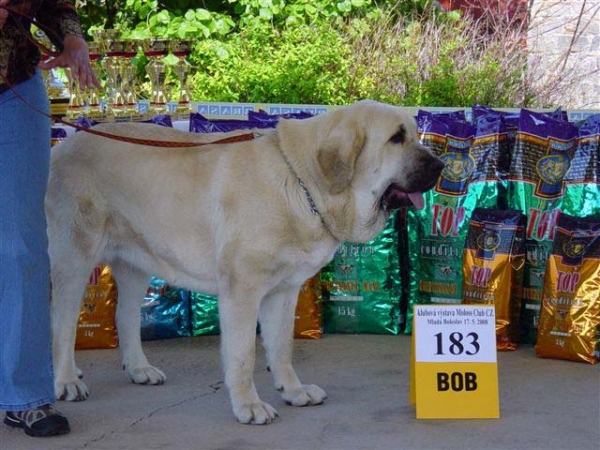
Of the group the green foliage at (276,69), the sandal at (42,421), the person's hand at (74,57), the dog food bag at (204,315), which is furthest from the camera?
the green foliage at (276,69)

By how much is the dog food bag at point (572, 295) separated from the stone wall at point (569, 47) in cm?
520

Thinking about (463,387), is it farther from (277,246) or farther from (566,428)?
(277,246)

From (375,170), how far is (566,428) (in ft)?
4.00

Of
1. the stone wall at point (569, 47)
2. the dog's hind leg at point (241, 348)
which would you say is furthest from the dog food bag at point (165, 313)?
the stone wall at point (569, 47)

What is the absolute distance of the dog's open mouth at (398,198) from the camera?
374cm

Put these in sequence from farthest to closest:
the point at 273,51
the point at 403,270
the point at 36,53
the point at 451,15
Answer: the point at 451,15, the point at 273,51, the point at 403,270, the point at 36,53

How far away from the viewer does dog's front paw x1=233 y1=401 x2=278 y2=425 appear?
12.2ft

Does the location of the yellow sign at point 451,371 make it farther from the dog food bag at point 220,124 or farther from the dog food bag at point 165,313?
the dog food bag at point 165,313

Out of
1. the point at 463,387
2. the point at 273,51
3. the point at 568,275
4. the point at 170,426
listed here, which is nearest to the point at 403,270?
the point at 568,275

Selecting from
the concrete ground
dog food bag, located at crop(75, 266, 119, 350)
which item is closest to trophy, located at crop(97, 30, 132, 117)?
dog food bag, located at crop(75, 266, 119, 350)

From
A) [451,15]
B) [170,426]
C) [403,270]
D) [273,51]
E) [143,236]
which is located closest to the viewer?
[170,426]

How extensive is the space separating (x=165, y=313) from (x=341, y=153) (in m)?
1.91

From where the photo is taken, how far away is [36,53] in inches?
138

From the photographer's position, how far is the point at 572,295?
456 centimetres
